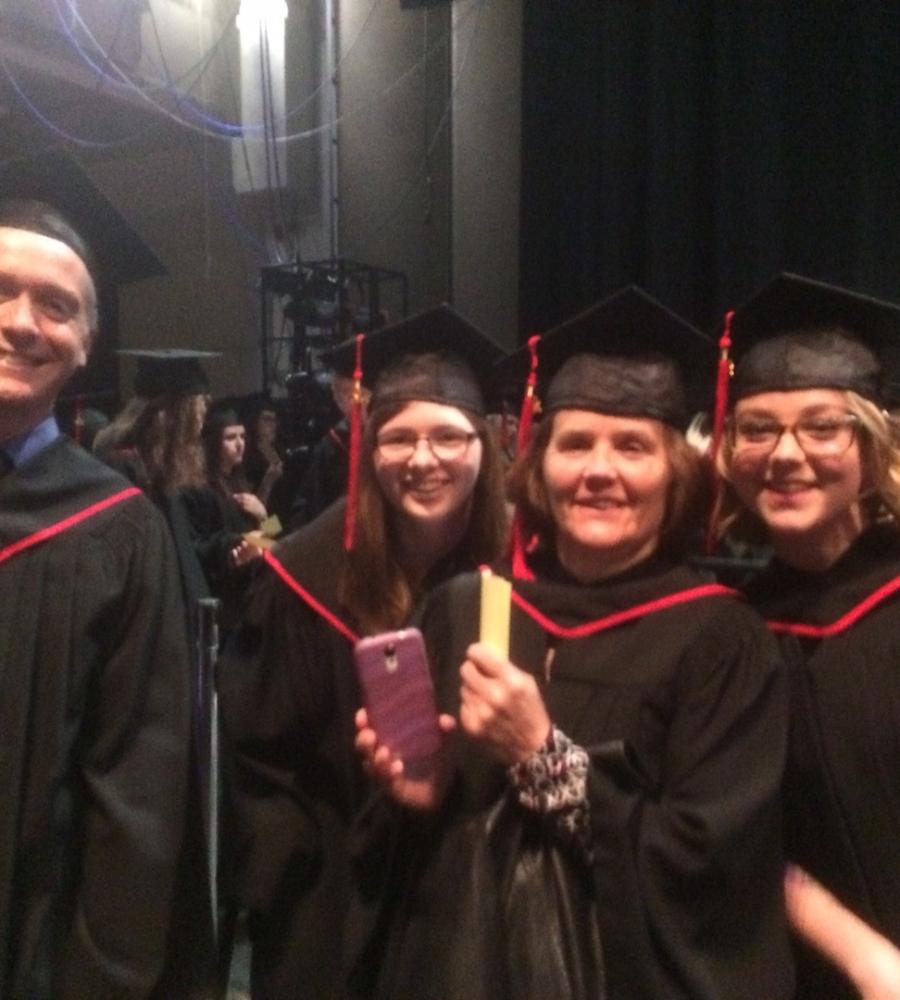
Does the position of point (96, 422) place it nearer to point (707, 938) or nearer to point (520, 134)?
point (520, 134)

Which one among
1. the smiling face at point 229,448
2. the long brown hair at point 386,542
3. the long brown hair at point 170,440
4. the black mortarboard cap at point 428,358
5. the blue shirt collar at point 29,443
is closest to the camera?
the blue shirt collar at point 29,443

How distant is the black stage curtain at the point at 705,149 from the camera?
632 cm

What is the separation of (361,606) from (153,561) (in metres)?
Answer: 0.49

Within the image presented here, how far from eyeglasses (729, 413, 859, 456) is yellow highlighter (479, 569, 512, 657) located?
552mm

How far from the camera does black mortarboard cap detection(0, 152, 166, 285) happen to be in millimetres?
1764

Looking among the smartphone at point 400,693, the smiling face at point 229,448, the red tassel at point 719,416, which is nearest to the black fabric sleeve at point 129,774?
the smartphone at point 400,693

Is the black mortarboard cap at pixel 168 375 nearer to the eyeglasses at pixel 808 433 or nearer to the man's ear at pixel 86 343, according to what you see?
the man's ear at pixel 86 343

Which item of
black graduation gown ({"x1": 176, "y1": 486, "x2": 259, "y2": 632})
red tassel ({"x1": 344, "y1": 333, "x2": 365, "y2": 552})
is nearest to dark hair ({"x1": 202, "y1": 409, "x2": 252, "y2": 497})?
black graduation gown ({"x1": 176, "y1": 486, "x2": 259, "y2": 632})

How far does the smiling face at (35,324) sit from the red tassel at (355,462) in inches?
24.1

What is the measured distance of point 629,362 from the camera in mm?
1730

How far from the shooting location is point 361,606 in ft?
6.54

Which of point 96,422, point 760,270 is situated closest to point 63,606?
point 96,422

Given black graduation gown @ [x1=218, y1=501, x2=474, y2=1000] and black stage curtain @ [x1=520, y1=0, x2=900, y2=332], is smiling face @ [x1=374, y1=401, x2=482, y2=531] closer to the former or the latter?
black graduation gown @ [x1=218, y1=501, x2=474, y2=1000]

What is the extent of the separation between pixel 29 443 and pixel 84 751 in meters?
0.46
